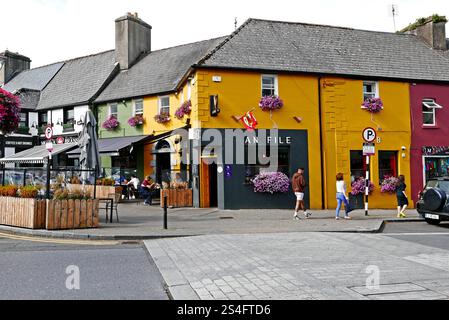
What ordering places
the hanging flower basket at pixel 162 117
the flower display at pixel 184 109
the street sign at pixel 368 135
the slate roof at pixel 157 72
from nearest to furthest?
the street sign at pixel 368 135 → the flower display at pixel 184 109 → the hanging flower basket at pixel 162 117 → the slate roof at pixel 157 72

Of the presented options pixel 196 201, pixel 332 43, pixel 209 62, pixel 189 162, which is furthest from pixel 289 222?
pixel 332 43

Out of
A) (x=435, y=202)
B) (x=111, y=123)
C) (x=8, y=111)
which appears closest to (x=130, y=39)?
(x=111, y=123)

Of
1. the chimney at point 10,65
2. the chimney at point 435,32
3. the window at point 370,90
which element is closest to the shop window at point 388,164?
the window at point 370,90

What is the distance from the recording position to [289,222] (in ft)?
45.2

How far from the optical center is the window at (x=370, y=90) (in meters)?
20.3

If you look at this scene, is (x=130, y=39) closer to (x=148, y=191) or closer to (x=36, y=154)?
(x=36, y=154)

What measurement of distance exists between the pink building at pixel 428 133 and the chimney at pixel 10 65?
101 ft

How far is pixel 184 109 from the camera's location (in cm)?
1972

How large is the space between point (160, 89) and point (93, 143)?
8.18 m

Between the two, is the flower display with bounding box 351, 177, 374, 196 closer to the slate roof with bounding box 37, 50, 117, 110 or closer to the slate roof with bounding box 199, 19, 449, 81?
the slate roof with bounding box 199, 19, 449, 81

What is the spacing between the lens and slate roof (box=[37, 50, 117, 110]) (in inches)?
1062

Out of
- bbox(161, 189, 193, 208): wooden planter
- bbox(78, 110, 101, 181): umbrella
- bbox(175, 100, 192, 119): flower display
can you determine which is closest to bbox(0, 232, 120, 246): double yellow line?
bbox(78, 110, 101, 181): umbrella

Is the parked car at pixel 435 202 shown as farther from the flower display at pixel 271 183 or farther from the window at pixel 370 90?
the window at pixel 370 90

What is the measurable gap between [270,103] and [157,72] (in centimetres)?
898
